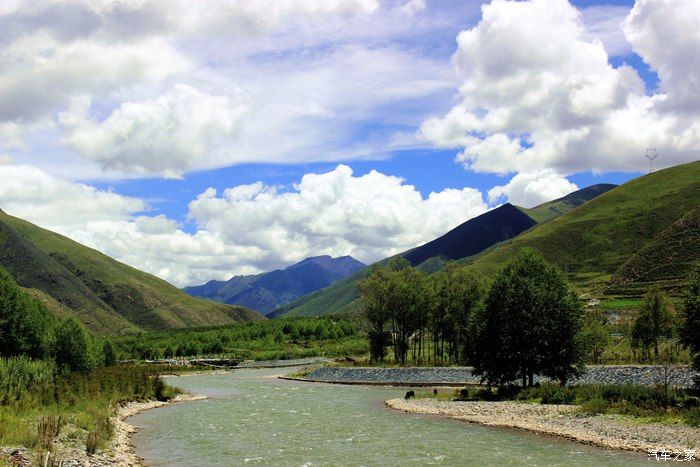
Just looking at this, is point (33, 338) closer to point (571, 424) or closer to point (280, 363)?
point (571, 424)

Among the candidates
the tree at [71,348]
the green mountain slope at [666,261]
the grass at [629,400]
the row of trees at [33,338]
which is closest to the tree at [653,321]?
the grass at [629,400]

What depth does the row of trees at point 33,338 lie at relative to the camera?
228 ft

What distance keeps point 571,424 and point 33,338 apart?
63623mm

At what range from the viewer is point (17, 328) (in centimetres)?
7100

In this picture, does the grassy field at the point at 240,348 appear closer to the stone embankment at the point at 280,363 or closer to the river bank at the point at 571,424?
the stone embankment at the point at 280,363

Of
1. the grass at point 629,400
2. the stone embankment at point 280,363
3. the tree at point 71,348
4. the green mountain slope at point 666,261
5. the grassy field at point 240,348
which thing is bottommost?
the stone embankment at point 280,363

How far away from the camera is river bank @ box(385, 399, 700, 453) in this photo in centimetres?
3128

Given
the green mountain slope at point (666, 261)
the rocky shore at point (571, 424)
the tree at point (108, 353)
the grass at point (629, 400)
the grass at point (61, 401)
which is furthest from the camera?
the green mountain slope at point (666, 261)

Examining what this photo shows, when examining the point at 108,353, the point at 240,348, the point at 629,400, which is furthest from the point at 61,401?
the point at 240,348

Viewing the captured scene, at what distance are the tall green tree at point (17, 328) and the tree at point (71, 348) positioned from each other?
1560 mm

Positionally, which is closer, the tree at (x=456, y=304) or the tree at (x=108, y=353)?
the tree at (x=456, y=304)

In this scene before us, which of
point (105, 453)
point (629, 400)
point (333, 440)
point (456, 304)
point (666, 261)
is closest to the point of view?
point (105, 453)

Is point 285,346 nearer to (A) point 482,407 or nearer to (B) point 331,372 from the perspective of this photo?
(B) point 331,372

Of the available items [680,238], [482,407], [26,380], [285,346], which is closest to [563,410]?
[482,407]
